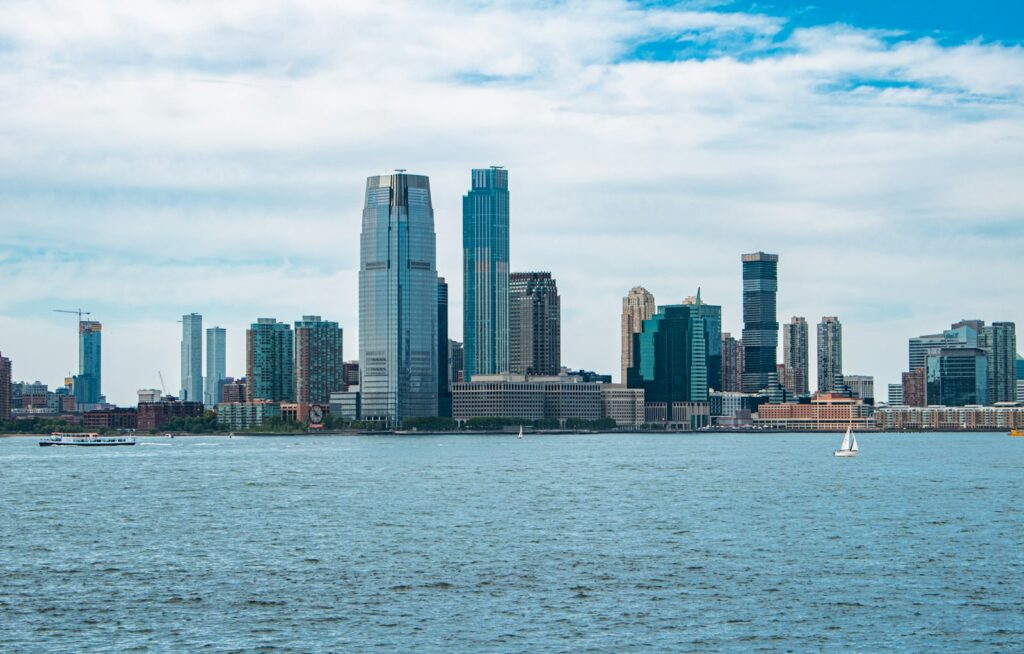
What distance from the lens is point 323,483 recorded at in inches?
6009

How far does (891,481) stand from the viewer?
155m

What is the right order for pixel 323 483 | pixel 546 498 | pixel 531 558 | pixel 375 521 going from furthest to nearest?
pixel 323 483 < pixel 546 498 < pixel 375 521 < pixel 531 558

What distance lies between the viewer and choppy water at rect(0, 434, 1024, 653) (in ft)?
192

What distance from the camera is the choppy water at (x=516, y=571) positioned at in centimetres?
5850

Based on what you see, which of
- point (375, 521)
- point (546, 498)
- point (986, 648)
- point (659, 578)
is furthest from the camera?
point (546, 498)

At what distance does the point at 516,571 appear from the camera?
248 feet

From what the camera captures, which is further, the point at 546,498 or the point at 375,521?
the point at 546,498

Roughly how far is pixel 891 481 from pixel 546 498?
47772 millimetres

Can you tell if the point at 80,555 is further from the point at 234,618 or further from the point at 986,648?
the point at 986,648

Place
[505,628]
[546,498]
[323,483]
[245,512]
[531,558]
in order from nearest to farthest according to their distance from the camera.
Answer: [505,628] → [531,558] → [245,512] → [546,498] → [323,483]

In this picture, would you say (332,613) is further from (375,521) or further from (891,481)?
(891,481)

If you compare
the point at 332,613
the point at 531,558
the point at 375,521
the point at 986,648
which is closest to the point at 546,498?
the point at 375,521

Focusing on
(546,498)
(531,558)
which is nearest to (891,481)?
(546,498)

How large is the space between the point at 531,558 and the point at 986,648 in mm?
30216
